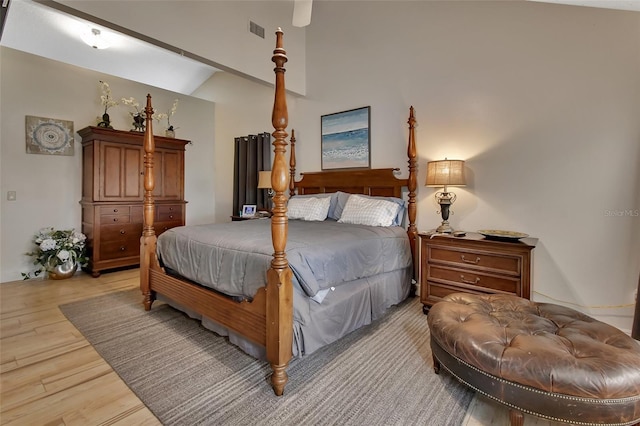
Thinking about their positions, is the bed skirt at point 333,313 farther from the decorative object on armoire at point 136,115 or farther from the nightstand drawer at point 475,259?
the decorative object on armoire at point 136,115

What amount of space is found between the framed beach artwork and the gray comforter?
3.95 ft

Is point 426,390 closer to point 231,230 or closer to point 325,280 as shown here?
point 325,280

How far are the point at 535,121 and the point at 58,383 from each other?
388cm

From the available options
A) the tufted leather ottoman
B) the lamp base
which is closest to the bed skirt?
the lamp base

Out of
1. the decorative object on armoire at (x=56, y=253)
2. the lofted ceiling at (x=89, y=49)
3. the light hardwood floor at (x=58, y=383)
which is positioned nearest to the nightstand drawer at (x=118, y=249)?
the decorative object on armoire at (x=56, y=253)

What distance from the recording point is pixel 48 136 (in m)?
3.80

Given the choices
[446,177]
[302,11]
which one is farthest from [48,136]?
[446,177]

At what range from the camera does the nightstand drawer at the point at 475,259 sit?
2214mm

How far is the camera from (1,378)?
173 cm

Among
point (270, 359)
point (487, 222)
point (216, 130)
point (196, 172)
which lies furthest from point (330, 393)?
point (216, 130)

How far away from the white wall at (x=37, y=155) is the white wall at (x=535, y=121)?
12.9 feet

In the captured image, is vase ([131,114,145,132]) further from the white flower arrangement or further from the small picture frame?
the small picture frame

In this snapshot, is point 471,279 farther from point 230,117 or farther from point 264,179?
point 230,117

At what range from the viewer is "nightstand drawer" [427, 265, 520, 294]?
2.23 m
